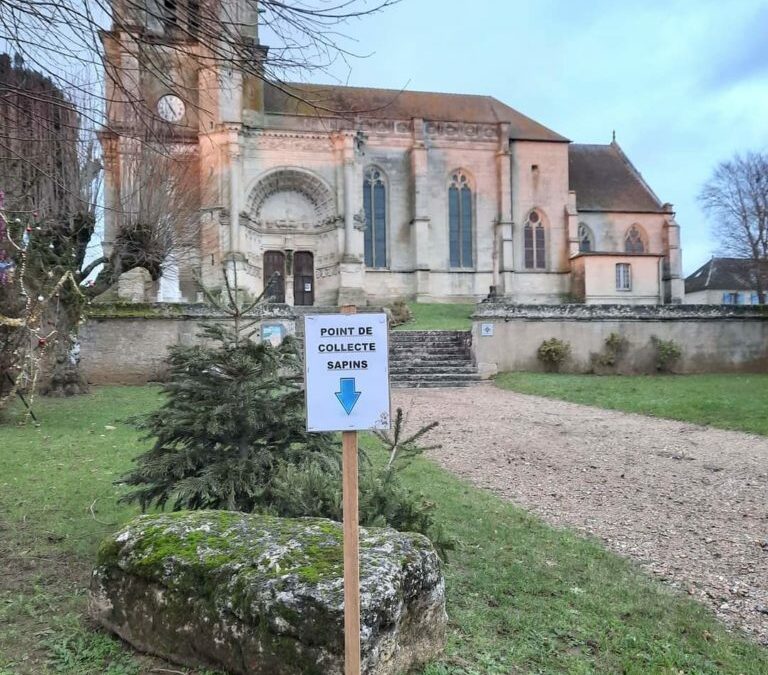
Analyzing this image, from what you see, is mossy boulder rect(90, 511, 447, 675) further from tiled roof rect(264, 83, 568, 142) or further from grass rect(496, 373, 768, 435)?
tiled roof rect(264, 83, 568, 142)

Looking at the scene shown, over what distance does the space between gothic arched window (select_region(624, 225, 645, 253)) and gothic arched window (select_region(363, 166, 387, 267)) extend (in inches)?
605

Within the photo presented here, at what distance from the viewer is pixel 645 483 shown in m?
6.68

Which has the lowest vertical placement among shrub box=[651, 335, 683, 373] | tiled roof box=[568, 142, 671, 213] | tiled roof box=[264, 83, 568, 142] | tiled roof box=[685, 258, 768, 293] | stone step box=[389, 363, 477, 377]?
stone step box=[389, 363, 477, 377]

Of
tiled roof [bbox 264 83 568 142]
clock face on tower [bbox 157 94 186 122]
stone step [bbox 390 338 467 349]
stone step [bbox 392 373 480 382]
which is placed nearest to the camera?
clock face on tower [bbox 157 94 186 122]

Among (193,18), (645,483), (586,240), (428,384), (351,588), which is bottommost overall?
(645,483)

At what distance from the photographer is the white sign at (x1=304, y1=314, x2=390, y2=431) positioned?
7.83 ft

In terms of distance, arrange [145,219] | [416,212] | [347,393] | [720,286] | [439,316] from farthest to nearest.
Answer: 1. [720,286]
2. [416,212]
3. [439,316]
4. [145,219]
5. [347,393]

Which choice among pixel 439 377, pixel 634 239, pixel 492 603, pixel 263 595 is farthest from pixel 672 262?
pixel 263 595

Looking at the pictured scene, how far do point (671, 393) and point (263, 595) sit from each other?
540 inches

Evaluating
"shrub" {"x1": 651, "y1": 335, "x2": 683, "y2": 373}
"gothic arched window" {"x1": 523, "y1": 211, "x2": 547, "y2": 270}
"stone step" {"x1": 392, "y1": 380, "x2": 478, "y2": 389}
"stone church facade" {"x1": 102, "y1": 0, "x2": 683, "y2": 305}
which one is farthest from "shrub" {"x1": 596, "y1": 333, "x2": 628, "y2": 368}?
"gothic arched window" {"x1": 523, "y1": 211, "x2": 547, "y2": 270}

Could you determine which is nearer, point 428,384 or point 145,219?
point 145,219

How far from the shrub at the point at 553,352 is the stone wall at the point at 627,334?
0.18 metres

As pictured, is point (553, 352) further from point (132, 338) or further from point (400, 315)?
point (132, 338)

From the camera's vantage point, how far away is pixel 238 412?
4055 mm
